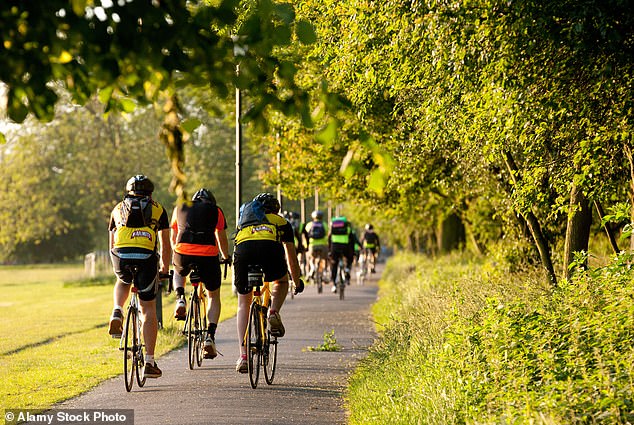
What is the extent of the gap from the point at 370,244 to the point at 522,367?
2997cm

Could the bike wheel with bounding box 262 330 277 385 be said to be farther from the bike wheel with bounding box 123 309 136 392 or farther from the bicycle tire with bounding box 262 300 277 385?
the bike wheel with bounding box 123 309 136 392

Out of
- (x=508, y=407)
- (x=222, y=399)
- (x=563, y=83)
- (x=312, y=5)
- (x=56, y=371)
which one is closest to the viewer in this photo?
(x=508, y=407)

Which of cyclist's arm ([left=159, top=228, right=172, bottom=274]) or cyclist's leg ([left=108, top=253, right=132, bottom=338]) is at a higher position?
cyclist's arm ([left=159, top=228, right=172, bottom=274])

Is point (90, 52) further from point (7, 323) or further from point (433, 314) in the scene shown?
point (7, 323)

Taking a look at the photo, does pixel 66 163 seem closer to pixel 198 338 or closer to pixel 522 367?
pixel 198 338

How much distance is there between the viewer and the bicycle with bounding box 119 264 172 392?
397 inches

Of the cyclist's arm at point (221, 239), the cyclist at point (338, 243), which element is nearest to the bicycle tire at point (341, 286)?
the cyclist at point (338, 243)

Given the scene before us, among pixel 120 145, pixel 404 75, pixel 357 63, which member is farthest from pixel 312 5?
pixel 120 145

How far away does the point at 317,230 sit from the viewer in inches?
1070

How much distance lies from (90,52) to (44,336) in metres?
15.4

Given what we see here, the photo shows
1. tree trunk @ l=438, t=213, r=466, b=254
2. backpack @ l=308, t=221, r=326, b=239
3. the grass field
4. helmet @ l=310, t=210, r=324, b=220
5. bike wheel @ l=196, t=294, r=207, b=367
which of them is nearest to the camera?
the grass field

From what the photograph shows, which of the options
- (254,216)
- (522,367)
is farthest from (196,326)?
(522,367)

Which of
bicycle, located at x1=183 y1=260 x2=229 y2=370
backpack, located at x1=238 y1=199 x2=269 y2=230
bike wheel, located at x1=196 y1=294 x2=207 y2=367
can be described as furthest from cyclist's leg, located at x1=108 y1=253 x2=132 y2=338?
bike wheel, located at x1=196 y1=294 x2=207 y2=367

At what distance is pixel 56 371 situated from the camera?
41.2 ft
